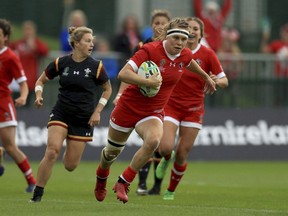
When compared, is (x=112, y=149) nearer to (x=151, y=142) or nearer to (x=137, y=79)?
(x=151, y=142)

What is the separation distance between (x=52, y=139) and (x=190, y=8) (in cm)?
1559

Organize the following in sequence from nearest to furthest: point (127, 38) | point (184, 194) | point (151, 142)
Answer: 1. point (151, 142)
2. point (184, 194)
3. point (127, 38)

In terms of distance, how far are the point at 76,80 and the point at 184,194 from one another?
2.83m

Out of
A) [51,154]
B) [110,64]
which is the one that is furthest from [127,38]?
[51,154]

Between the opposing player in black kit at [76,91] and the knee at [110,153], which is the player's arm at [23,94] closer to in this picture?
the opposing player in black kit at [76,91]

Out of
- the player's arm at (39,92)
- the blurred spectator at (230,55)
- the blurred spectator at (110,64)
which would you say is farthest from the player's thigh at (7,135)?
the blurred spectator at (230,55)

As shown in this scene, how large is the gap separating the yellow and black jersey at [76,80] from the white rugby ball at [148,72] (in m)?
1.01

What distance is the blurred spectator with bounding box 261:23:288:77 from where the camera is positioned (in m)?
24.0

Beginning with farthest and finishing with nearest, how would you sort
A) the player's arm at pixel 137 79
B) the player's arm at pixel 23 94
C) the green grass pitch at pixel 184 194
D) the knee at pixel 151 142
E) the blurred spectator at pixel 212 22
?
the blurred spectator at pixel 212 22
the player's arm at pixel 23 94
the knee at pixel 151 142
the player's arm at pixel 137 79
the green grass pitch at pixel 184 194

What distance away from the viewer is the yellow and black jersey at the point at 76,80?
13727mm

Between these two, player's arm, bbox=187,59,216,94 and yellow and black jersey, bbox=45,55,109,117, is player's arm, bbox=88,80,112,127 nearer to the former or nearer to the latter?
yellow and black jersey, bbox=45,55,109,117

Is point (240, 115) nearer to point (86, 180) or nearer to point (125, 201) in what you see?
point (86, 180)

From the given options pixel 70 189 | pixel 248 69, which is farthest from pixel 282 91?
pixel 70 189

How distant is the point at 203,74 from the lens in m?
13.8
